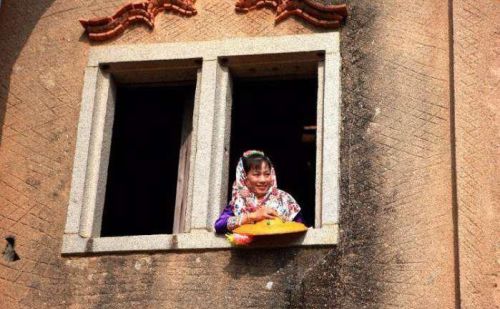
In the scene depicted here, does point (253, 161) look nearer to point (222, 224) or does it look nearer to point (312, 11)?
point (222, 224)

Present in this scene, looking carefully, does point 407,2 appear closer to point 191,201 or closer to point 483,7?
point 483,7

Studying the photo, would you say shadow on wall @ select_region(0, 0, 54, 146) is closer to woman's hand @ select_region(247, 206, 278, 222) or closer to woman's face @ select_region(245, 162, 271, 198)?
woman's face @ select_region(245, 162, 271, 198)

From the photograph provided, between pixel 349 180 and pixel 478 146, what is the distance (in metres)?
0.96

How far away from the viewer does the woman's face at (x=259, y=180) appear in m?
11.3

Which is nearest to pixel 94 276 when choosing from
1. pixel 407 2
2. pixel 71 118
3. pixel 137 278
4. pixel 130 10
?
pixel 137 278

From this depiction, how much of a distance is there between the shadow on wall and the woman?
2154 mm

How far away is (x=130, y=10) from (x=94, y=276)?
7.49 ft

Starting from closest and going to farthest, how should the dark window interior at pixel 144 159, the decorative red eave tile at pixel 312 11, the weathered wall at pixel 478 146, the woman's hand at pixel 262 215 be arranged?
the weathered wall at pixel 478 146, the woman's hand at pixel 262 215, the decorative red eave tile at pixel 312 11, the dark window interior at pixel 144 159

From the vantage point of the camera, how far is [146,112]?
42.4ft

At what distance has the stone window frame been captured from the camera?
1110 centimetres

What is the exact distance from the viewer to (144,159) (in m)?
13.9

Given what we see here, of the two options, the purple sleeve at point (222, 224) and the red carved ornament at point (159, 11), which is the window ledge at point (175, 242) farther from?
the red carved ornament at point (159, 11)

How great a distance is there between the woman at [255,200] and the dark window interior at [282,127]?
935mm

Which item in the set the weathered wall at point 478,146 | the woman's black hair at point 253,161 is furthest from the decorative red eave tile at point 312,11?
the woman's black hair at point 253,161
